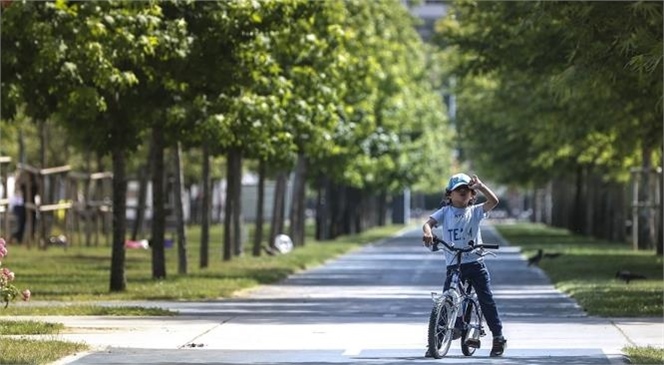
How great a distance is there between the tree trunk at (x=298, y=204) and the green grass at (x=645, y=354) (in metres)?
32.1

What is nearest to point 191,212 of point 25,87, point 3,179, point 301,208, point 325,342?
point 301,208

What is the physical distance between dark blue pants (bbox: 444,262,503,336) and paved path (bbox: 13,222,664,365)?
0.38 metres

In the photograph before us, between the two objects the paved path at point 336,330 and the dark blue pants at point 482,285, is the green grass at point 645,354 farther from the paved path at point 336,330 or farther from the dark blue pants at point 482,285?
the dark blue pants at point 482,285

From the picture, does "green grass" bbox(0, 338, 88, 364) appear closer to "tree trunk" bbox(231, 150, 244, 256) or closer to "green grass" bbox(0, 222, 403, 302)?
"green grass" bbox(0, 222, 403, 302)

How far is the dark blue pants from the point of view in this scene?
15297 millimetres

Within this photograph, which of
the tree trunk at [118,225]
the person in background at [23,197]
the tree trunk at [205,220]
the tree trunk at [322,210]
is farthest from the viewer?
the tree trunk at [322,210]

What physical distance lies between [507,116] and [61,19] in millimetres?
24495

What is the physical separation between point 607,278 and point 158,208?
8.38 metres

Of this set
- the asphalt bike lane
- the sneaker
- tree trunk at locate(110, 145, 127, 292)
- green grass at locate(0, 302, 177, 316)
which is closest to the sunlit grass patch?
green grass at locate(0, 302, 177, 316)

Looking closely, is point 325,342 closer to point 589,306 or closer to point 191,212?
point 589,306

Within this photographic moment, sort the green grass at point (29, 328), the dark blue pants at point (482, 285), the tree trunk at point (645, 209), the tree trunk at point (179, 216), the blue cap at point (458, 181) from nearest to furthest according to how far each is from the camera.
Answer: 1. the blue cap at point (458, 181)
2. the dark blue pants at point (482, 285)
3. the green grass at point (29, 328)
4. the tree trunk at point (179, 216)
5. the tree trunk at point (645, 209)

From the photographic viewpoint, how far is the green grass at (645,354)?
14.8 metres

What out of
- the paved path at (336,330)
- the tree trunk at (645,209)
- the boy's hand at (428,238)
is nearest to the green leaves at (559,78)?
the tree trunk at (645,209)

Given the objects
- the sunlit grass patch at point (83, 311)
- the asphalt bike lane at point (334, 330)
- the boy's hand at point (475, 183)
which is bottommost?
the asphalt bike lane at point (334, 330)
